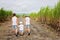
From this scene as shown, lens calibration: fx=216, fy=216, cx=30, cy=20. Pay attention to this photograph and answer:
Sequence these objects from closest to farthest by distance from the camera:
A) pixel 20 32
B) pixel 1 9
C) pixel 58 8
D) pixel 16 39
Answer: pixel 16 39 → pixel 20 32 → pixel 58 8 → pixel 1 9

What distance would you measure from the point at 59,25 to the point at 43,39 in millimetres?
7730

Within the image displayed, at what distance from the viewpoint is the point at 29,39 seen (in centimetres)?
1449

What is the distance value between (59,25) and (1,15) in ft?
82.8

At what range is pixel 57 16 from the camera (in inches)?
927

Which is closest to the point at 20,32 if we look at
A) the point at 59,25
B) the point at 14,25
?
the point at 14,25

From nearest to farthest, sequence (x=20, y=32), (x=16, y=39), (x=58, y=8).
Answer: (x=16, y=39), (x=20, y=32), (x=58, y=8)

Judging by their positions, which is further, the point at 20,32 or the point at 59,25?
the point at 59,25

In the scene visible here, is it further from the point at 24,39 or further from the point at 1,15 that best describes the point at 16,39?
the point at 1,15

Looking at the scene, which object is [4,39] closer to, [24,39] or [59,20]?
[24,39]

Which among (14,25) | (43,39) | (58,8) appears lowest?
(43,39)

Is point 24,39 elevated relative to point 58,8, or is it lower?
lower

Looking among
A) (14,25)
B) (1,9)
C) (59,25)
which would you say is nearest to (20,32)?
(14,25)

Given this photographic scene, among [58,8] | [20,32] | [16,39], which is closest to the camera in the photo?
[16,39]

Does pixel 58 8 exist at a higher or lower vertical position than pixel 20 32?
higher
